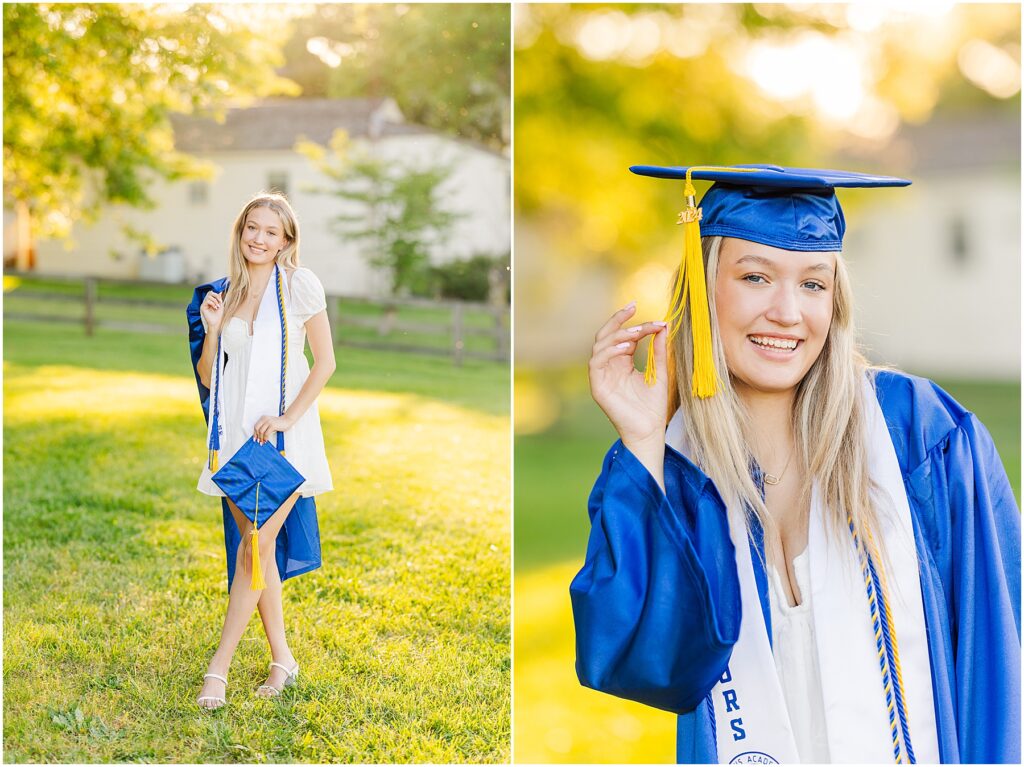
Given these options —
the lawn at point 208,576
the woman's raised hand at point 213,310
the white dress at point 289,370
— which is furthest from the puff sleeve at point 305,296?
the lawn at point 208,576

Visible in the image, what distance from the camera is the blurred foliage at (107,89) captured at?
3221mm

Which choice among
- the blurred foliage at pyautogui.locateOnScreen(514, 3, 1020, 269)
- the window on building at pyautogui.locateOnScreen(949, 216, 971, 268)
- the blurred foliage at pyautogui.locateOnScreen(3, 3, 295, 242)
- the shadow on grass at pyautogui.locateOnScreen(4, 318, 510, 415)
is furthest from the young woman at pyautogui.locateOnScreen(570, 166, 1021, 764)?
the window on building at pyautogui.locateOnScreen(949, 216, 971, 268)

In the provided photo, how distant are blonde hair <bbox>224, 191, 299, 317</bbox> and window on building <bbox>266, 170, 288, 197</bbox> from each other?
2.65 feet

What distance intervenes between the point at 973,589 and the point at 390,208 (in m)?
2.46

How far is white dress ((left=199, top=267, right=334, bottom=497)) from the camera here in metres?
2.46

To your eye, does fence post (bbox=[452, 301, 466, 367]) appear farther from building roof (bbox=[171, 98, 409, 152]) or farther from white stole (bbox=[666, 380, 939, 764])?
white stole (bbox=[666, 380, 939, 764])

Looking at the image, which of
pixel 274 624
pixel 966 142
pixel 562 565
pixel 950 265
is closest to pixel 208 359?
pixel 274 624

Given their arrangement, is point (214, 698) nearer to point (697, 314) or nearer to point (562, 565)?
point (697, 314)

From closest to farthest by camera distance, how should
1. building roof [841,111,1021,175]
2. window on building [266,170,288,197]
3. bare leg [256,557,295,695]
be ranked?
bare leg [256,557,295,695], window on building [266,170,288,197], building roof [841,111,1021,175]

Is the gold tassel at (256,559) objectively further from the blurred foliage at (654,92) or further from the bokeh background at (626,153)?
the blurred foliage at (654,92)

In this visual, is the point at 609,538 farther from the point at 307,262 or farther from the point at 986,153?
the point at 986,153

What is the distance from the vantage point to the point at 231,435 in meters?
2.48

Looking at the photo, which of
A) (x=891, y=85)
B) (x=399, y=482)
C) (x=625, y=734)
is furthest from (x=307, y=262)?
(x=891, y=85)

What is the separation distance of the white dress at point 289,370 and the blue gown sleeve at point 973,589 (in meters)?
1.39
